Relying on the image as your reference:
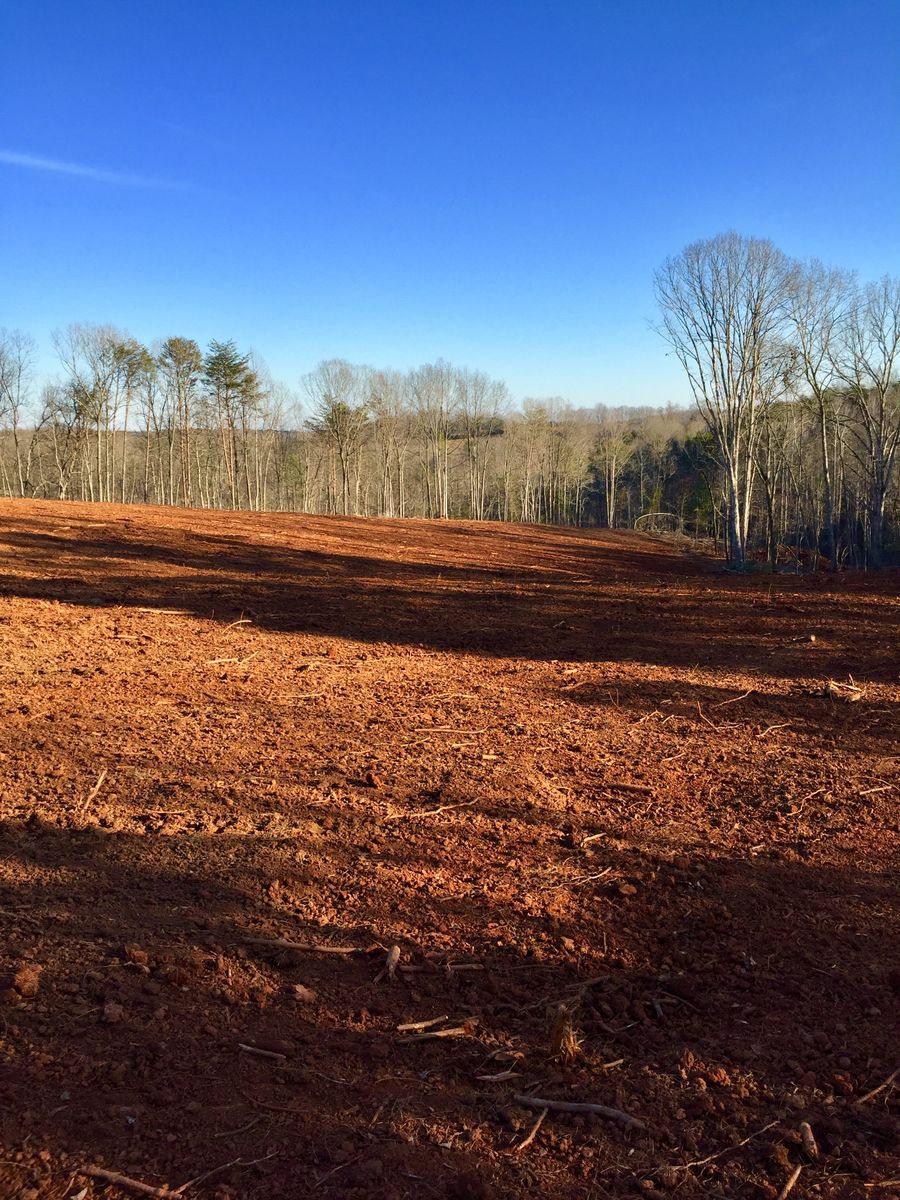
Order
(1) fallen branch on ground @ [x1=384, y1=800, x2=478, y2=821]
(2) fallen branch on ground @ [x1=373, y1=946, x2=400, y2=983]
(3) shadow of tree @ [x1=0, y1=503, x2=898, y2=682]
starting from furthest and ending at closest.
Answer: (3) shadow of tree @ [x1=0, y1=503, x2=898, y2=682], (1) fallen branch on ground @ [x1=384, y1=800, x2=478, y2=821], (2) fallen branch on ground @ [x1=373, y1=946, x2=400, y2=983]

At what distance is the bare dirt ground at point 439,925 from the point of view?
5.66 feet

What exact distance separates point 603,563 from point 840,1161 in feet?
59.9

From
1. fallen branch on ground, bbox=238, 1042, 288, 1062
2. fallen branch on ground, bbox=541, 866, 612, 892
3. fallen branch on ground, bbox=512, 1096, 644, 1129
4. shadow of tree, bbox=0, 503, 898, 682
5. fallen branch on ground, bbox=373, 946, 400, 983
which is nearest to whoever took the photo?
fallen branch on ground, bbox=512, 1096, 644, 1129

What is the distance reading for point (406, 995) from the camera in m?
2.27

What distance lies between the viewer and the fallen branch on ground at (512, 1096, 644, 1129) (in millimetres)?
1834

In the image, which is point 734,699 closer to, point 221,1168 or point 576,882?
point 576,882

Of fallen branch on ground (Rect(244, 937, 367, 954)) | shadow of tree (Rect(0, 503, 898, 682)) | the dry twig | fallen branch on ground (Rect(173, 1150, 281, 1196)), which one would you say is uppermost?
shadow of tree (Rect(0, 503, 898, 682))

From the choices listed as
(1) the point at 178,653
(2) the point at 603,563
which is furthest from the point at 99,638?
(2) the point at 603,563

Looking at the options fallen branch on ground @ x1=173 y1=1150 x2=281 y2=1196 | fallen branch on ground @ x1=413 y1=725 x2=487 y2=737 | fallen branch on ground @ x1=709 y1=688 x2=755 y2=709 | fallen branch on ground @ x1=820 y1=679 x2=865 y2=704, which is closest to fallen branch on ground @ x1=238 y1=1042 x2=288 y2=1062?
fallen branch on ground @ x1=173 y1=1150 x2=281 y2=1196

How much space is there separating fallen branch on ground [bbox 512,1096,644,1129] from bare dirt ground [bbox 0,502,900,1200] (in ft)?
0.05

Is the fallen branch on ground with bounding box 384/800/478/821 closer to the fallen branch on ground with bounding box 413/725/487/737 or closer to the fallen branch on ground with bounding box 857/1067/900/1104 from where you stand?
the fallen branch on ground with bounding box 413/725/487/737

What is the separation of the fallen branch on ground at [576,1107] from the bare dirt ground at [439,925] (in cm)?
1

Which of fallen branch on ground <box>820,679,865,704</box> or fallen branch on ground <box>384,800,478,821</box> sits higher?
fallen branch on ground <box>820,679,865,704</box>

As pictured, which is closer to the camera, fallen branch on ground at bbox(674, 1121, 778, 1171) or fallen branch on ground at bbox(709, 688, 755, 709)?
fallen branch on ground at bbox(674, 1121, 778, 1171)
